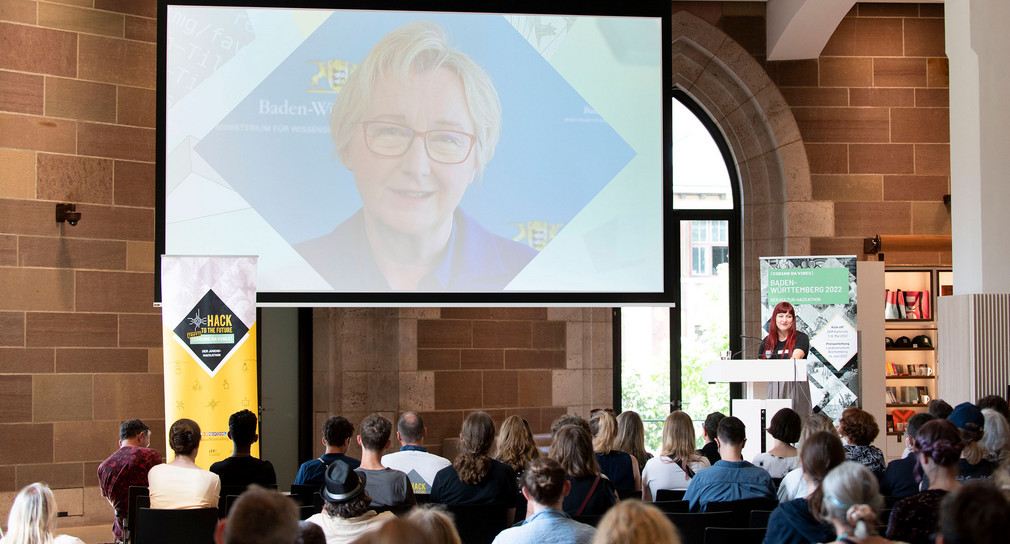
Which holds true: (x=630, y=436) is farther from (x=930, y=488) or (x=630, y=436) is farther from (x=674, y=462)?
(x=930, y=488)

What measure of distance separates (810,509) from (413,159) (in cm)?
436

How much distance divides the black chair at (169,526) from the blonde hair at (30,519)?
63cm

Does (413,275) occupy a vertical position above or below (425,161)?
below

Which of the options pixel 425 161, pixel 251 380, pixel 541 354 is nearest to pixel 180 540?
pixel 251 380

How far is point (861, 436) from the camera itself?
4473 mm

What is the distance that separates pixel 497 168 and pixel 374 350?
99.1 inches

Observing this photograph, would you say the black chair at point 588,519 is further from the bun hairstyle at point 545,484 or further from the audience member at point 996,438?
the audience member at point 996,438

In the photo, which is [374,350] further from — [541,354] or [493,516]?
[493,516]

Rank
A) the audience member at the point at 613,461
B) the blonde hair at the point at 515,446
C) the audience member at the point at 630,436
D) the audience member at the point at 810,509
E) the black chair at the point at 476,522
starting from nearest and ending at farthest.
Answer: the audience member at the point at 810,509 → the black chair at the point at 476,522 → the blonde hair at the point at 515,446 → the audience member at the point at 613,461 → the audience member at the point at 630,436

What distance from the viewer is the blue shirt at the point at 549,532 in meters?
2.98

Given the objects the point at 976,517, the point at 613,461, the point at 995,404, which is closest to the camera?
the point at 976,517

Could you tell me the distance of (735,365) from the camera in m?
6.71

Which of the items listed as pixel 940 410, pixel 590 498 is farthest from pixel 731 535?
pixel 940 410

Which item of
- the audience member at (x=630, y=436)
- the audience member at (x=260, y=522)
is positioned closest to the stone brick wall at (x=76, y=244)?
the audience member at (x=630, y=436)
